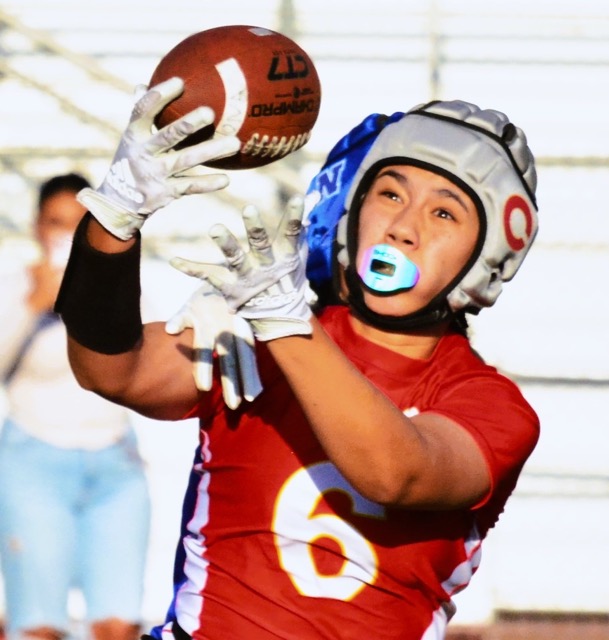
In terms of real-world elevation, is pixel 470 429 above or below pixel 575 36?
below

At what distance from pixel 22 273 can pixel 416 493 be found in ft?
10.7

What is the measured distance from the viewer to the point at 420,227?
9.12 feet

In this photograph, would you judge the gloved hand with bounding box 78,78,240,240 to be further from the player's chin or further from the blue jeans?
the blue jeans

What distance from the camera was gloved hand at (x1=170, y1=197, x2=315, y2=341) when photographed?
2303mm

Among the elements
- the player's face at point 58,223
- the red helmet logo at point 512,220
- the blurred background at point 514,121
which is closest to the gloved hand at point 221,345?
the red helmet logo at point 512,220

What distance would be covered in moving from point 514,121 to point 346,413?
19.1 feet

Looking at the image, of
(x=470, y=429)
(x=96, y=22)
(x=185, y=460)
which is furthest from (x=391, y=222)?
(x=96, y=22)

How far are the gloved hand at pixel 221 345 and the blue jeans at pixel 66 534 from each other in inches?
100

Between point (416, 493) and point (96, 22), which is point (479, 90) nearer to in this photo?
point (96, 22)

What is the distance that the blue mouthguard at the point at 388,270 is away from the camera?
275cm

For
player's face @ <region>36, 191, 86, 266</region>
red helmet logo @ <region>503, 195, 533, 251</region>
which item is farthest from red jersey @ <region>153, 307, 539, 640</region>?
player's face @ <region>36, 191, 86, 266</region>

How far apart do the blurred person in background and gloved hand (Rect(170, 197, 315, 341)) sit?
3.04 metres

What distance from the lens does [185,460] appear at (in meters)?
7.80

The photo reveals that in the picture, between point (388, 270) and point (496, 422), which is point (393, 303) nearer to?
point (388, 270)
